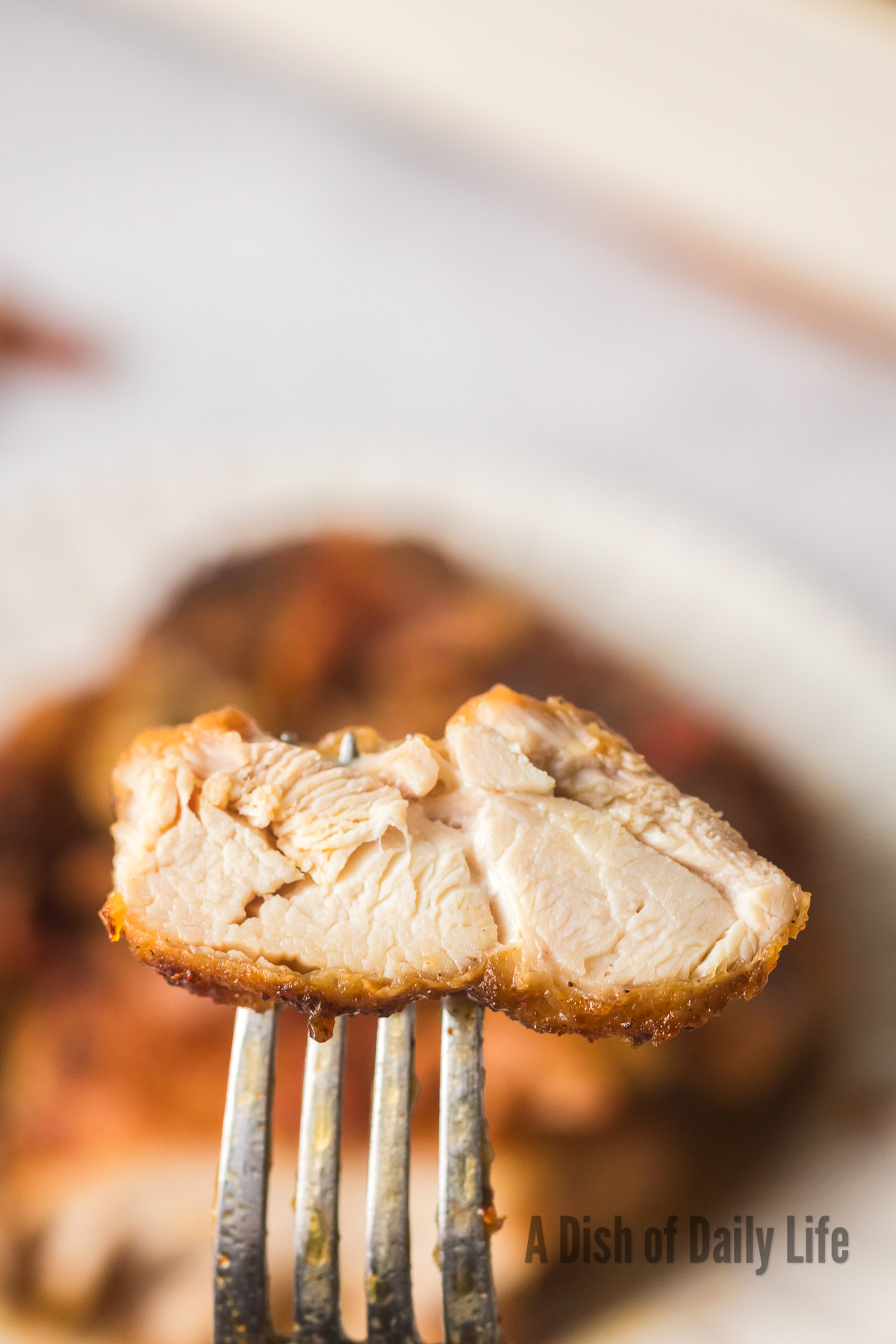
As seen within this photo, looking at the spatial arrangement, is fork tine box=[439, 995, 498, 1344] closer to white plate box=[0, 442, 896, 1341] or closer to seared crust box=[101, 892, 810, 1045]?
seared crust box=[101, 892, 810, 1045]

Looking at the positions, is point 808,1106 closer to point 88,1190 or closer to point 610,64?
point 88,1190

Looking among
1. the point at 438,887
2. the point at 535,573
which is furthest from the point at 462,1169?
the point at 535,573

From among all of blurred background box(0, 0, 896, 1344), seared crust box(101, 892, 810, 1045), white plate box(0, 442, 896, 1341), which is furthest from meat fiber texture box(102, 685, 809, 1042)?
white plate box(0, 442, 896, 1341)

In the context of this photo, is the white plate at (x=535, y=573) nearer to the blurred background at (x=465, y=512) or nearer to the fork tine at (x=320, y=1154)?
the blurred background at (x=465, y=512)

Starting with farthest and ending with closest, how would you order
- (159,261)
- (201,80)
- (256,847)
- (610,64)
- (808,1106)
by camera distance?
(201,80) → (159,261) → (610,64) → (808,1106) → (256,847)

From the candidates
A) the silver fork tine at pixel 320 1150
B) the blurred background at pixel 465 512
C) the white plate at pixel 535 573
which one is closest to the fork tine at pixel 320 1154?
the silver fork tine at pixel 320 1150

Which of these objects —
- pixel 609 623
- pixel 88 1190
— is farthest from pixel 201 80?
pixel 88 1190

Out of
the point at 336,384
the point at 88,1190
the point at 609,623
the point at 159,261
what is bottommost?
the point at 88,1190
